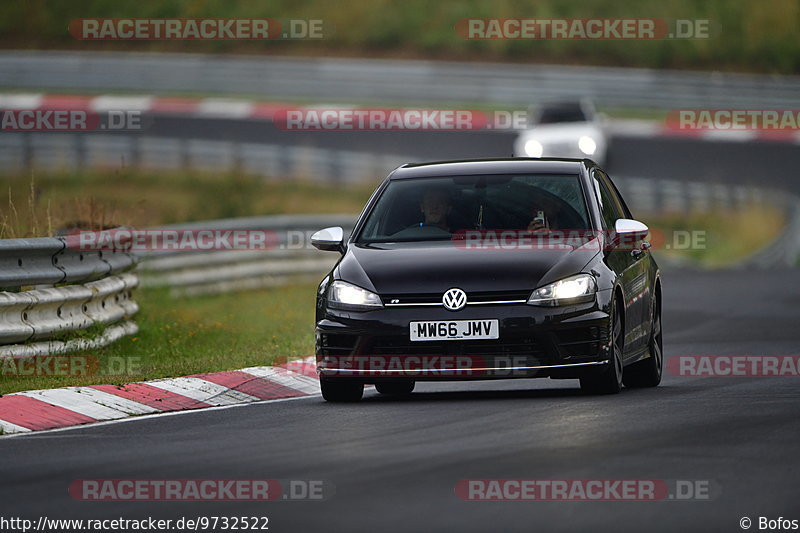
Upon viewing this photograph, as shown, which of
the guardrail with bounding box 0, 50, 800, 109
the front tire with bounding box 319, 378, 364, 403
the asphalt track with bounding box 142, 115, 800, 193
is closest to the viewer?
→ the front tire with bounding box 319, 378, 364, 403

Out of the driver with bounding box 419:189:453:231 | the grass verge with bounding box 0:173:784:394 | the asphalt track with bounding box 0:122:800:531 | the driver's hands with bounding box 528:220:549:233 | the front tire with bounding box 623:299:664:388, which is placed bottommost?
the grass verge with bounding box 0:173:784:394

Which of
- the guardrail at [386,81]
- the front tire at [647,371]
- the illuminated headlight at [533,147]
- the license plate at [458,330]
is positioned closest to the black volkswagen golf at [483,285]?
the license plate at [458,330]

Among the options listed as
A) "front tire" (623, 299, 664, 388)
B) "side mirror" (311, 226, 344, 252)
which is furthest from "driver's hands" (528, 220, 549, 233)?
"front tire" (623, 299, 664, 388)

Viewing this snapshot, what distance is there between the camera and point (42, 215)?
16078mm

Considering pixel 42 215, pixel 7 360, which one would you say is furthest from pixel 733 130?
pixel 7 360

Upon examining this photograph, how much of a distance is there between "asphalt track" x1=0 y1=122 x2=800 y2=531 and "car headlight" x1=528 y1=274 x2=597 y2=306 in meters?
0.64

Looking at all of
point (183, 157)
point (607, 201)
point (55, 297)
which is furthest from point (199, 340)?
point (183, 157)

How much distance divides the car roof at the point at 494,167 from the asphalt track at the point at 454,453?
5.11ft

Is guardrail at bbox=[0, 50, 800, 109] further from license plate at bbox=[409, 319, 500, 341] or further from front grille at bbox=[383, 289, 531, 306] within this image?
license plate at bbox=[409, 319, 500, 341]

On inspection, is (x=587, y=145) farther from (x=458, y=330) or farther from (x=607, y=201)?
(x=458, y=330)

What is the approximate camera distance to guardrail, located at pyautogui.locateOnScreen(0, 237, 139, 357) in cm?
1245

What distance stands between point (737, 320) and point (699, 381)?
6.93 metres

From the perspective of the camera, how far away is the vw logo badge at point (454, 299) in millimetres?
10977

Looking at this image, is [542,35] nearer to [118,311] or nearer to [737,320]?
[737,320]
